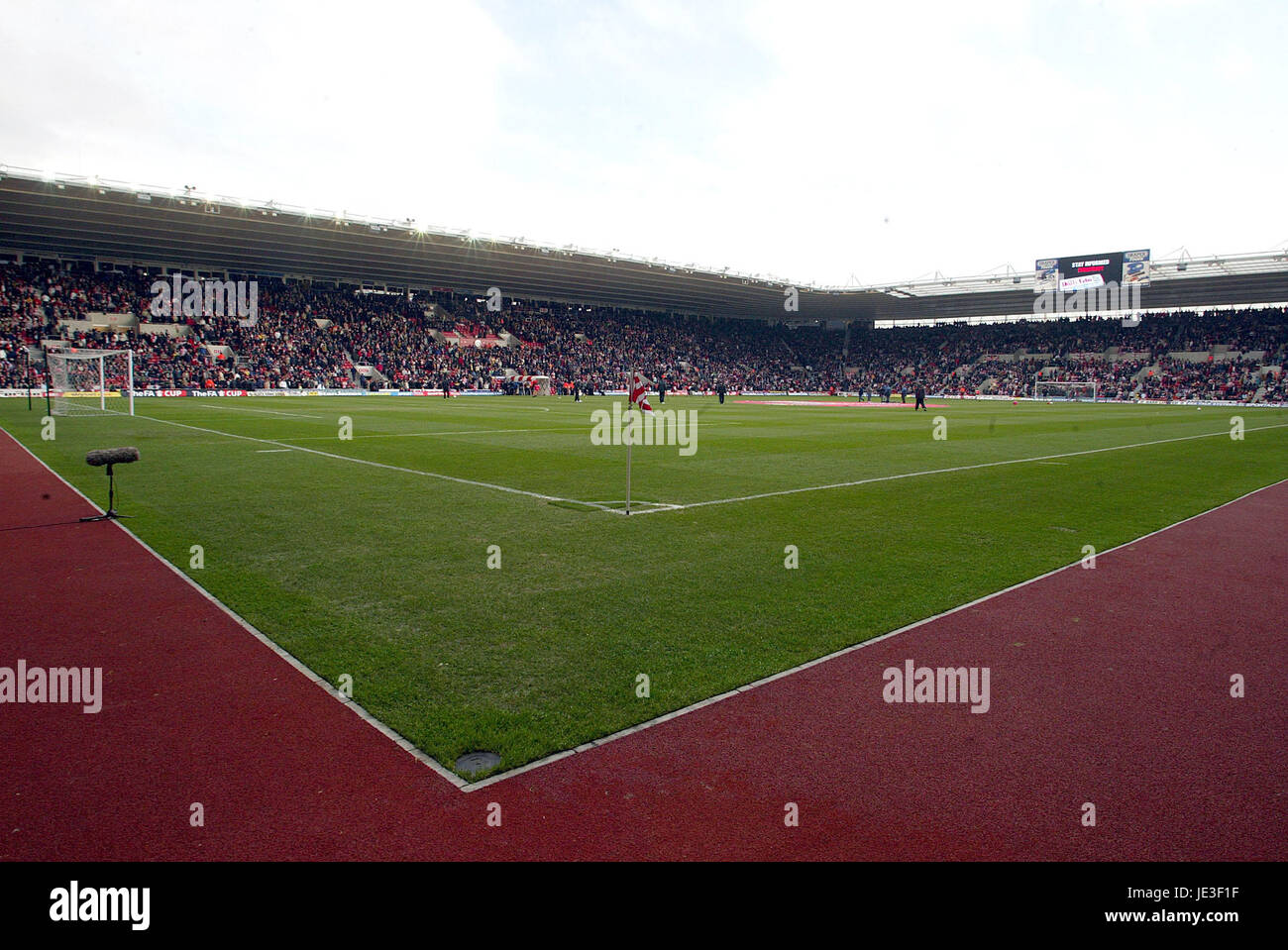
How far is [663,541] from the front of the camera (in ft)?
30.9

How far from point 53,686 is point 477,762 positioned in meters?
3.35

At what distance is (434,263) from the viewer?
220 ft

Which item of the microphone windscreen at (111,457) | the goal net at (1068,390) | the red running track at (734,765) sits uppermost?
the goal net at (1068,390)

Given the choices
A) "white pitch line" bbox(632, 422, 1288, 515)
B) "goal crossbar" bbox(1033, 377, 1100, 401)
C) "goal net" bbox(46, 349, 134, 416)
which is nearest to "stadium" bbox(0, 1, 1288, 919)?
"white pitch line" bbox(632, 422, 1288, 515)

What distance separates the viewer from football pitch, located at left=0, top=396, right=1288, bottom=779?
5.26 m

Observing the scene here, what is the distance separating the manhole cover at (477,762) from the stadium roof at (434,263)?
55751 mm

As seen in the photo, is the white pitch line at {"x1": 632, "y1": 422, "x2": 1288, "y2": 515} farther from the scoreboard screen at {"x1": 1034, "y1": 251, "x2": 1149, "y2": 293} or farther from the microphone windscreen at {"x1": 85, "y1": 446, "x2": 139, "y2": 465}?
the scoreboard screen at {"x1": 1034, "y1": 251, "x2": 1149, "y2": 293}

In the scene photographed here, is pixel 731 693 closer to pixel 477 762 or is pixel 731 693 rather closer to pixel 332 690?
pixel 477 762

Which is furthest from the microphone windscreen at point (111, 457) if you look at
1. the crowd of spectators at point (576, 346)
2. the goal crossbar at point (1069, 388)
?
the goal crossbar at point (1069, 388)

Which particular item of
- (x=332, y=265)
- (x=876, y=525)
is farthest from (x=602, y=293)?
(x=876, y=525)

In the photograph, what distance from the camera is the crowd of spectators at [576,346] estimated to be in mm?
54969

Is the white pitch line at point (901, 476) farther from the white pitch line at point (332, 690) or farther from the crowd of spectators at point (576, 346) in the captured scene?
the crowd of spectators at point (576, 346)

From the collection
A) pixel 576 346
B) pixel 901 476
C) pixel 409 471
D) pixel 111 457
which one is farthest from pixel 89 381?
pixel 901 476
